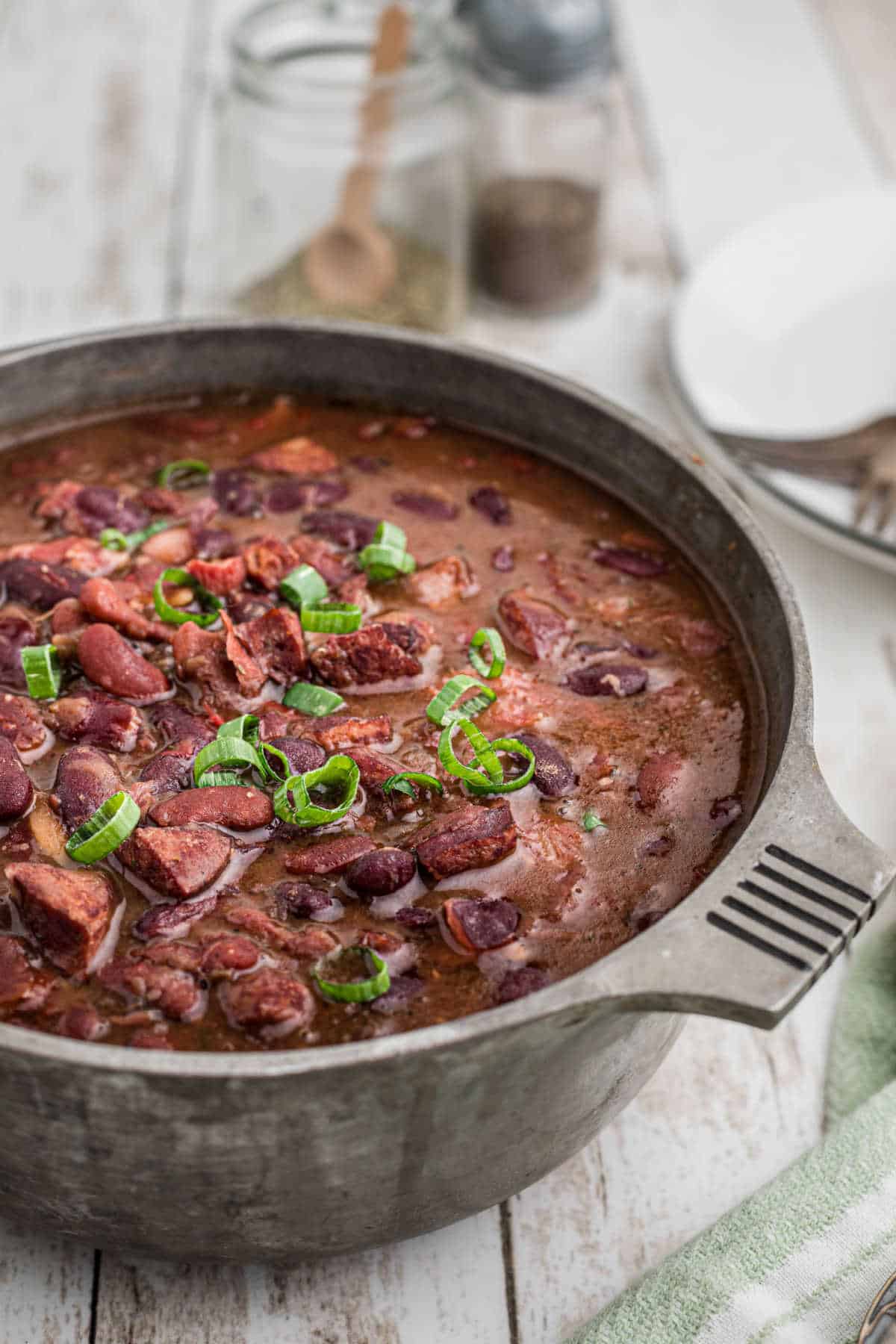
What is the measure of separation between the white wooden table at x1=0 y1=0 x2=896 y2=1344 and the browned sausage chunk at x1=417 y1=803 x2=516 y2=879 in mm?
673

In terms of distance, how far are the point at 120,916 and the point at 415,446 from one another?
5.07 ft

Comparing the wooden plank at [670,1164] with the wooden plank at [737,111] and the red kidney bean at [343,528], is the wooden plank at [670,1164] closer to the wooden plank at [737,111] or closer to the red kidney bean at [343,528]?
the red kidney bean at [343,528]

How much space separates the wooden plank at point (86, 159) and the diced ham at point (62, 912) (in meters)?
3.16

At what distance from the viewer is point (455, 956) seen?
95.0 inches

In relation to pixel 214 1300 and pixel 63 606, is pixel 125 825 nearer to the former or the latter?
pixel 63 606

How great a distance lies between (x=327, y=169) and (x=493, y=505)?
2.23m

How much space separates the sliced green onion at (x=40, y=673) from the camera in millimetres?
2818

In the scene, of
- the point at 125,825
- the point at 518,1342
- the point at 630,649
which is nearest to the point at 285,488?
the point at 630,649

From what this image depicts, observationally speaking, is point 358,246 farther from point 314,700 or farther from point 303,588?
point 314,700

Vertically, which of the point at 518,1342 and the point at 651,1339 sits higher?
the point at 651,1339

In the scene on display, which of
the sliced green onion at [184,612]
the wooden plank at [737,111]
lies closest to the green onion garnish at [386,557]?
the sliced green onion at [184,612]

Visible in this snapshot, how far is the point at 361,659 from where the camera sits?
288cm

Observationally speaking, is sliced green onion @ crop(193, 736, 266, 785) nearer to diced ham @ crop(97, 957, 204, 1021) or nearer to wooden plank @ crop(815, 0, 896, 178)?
diced ham @ crop(97, 957, 204, 1021)

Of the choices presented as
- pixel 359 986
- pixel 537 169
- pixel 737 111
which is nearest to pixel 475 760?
pixel 359 986
